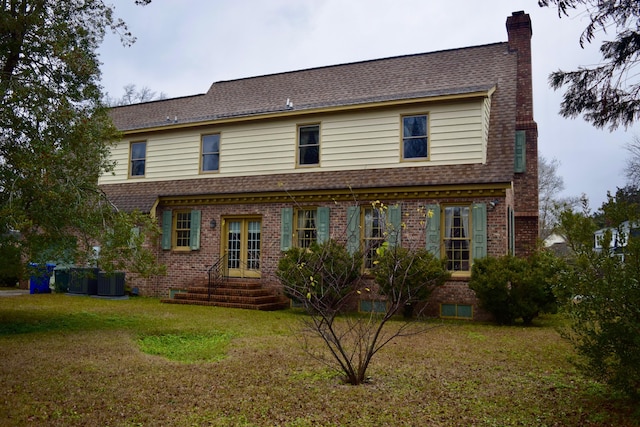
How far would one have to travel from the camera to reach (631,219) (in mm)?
4895

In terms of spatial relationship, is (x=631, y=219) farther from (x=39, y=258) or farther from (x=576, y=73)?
(x=39, y=258)

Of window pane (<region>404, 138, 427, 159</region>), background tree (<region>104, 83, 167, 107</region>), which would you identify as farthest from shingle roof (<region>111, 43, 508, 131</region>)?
background tree (<region>104, 83, 167, 107</region>)

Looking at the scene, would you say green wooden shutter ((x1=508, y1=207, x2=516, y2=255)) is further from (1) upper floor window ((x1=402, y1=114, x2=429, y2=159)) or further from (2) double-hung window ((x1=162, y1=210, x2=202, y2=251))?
(2) double-hung window ((x1=162, y1=210, x2=202, y2=251))

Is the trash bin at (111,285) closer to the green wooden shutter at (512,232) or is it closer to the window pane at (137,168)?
the window pane at (137,168)

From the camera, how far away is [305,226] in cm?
1467

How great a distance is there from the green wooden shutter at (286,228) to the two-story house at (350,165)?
33 mm

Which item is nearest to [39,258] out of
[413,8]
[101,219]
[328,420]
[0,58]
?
[101,219]

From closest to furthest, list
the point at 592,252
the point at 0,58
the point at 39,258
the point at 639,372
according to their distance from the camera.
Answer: the point at 639,372 < the point at 592,252 < the point at 0,58 < the point at 39,258

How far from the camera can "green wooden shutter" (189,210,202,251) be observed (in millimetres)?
15799

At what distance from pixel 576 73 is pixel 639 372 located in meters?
3.45

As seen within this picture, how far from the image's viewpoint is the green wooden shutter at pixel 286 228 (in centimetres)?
1448

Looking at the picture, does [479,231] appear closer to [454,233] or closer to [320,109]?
[454,233]

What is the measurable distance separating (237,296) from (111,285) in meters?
4.45

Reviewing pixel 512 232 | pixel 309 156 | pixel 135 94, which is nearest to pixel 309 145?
pixel 309 156
